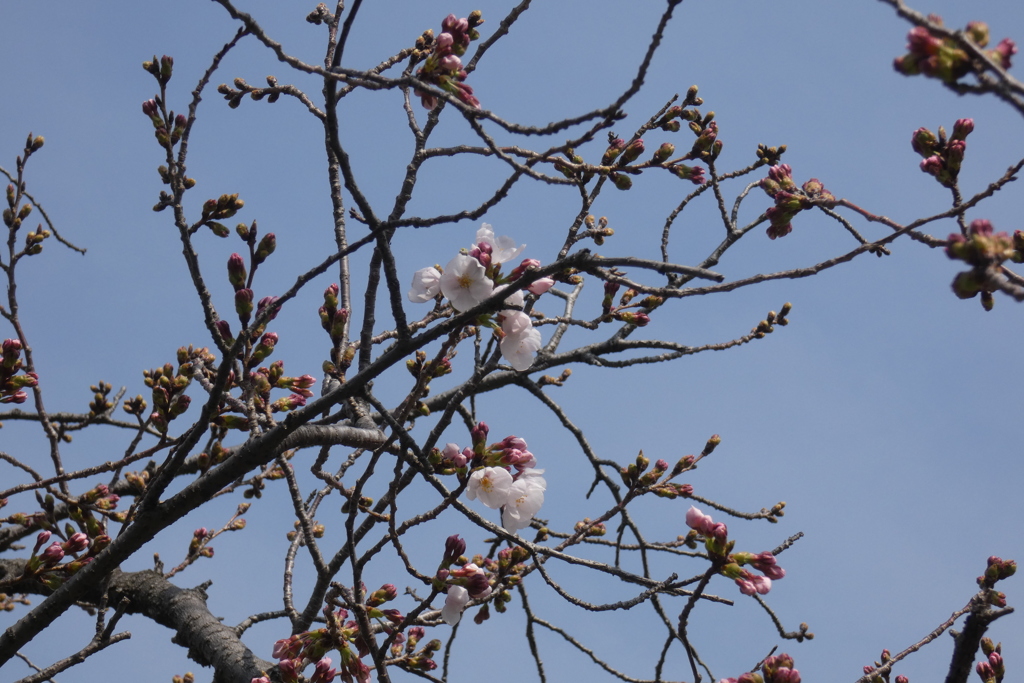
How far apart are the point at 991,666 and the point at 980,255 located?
204 centimetres

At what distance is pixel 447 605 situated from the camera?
227cm

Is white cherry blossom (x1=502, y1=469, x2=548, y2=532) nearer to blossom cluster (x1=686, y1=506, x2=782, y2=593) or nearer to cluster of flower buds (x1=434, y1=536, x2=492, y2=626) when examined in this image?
cluster of flower buds (x1=434, y1=536, x2=492, y2=626)

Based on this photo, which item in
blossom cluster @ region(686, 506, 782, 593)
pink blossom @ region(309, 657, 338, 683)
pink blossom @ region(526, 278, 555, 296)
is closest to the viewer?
blossom cluster @ region(686, 506, 782, 593)

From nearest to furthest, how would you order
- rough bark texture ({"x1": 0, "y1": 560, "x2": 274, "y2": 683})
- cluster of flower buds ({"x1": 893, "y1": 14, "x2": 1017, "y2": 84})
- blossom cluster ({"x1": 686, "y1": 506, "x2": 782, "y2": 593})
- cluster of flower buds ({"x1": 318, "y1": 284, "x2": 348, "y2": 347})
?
cluster of flower buds ({"x1": 893, "y1": 14, "x2": 1017, "y2": 84}) → blossom cluster ({"x1": 686, "y1": 506, "x2": 782, "y2": 593}) → cluster of flower buds ({"x1": 318, "y1": 284, "x2": 348, "y2": 347}) → rough bark texture ({"x1": 0, "y1": 560, "x2": 274, "y2": 683})

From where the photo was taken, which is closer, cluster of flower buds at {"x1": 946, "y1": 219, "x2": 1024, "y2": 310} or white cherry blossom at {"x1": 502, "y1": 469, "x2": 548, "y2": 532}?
cluster of flower buds at {"x1": 946, "y1": 219, "x2": 1024, "y2": 310}

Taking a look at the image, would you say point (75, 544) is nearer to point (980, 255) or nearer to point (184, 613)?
point (184, 613)

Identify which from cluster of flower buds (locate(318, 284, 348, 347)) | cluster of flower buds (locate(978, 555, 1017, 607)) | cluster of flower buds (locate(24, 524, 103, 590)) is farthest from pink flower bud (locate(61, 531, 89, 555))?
cluster of flower buds (locate(978, 555, 1017, 607))

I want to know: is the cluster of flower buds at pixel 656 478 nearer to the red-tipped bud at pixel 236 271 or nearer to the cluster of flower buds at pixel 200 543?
the red-tipped bud at pixel 236 271

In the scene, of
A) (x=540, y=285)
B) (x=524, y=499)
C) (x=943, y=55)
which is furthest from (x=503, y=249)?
(x=943, y=55)

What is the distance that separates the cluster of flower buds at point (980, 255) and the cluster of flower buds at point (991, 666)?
6.31 ft

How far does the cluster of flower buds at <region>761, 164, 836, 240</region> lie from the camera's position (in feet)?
7.86

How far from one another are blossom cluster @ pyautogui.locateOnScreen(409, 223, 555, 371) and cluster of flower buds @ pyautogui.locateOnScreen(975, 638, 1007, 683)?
201cm

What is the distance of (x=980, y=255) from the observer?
4.06 feet

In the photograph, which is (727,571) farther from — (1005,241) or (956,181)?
(956,181)
